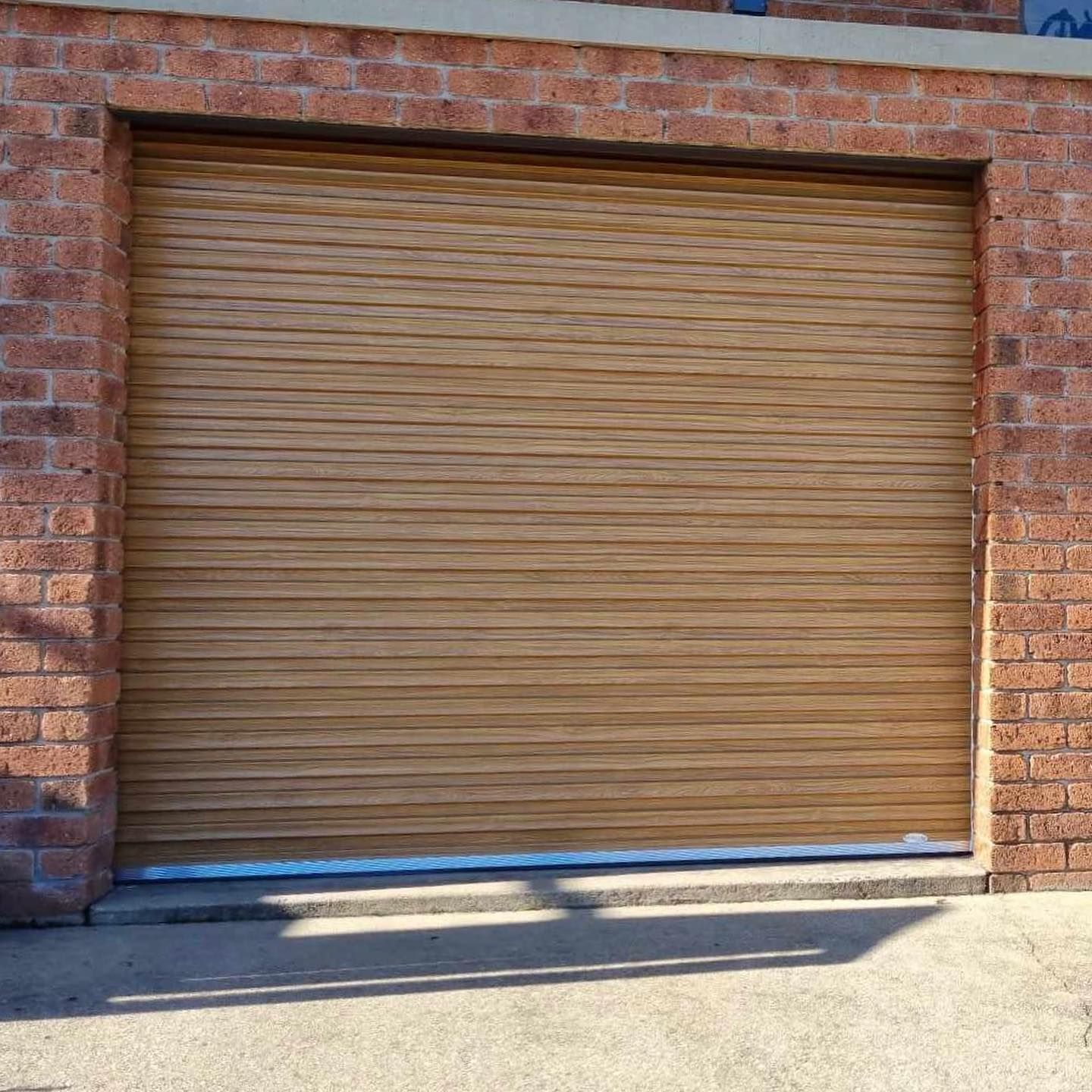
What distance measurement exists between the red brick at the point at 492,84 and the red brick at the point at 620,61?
0.15 metres

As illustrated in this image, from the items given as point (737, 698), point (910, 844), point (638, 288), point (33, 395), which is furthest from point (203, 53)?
point (910, 844)

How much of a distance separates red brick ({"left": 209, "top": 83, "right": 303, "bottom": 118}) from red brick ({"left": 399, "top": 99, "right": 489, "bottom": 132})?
17.1 inches

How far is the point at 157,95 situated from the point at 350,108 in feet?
2.47

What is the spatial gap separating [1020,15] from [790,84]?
118cm

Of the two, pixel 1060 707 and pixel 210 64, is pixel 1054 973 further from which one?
pixel 210 64

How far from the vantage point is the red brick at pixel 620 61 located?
495 cm

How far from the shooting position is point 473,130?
193 inches

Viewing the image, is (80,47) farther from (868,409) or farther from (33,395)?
(868,409)

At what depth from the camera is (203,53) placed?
476 cm

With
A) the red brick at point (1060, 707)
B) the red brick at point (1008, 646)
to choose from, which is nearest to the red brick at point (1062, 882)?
the red brick at point (1060, 707)

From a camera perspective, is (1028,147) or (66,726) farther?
(1028,147)

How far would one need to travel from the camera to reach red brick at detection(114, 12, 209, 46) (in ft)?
15.5

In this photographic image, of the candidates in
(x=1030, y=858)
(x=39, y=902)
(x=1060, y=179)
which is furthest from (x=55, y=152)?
(x=1030, y=858)

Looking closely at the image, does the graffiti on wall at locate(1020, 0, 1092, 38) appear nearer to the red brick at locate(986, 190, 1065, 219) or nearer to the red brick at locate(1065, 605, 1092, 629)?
the red brick at locate(986, 190, 1065, 219)
